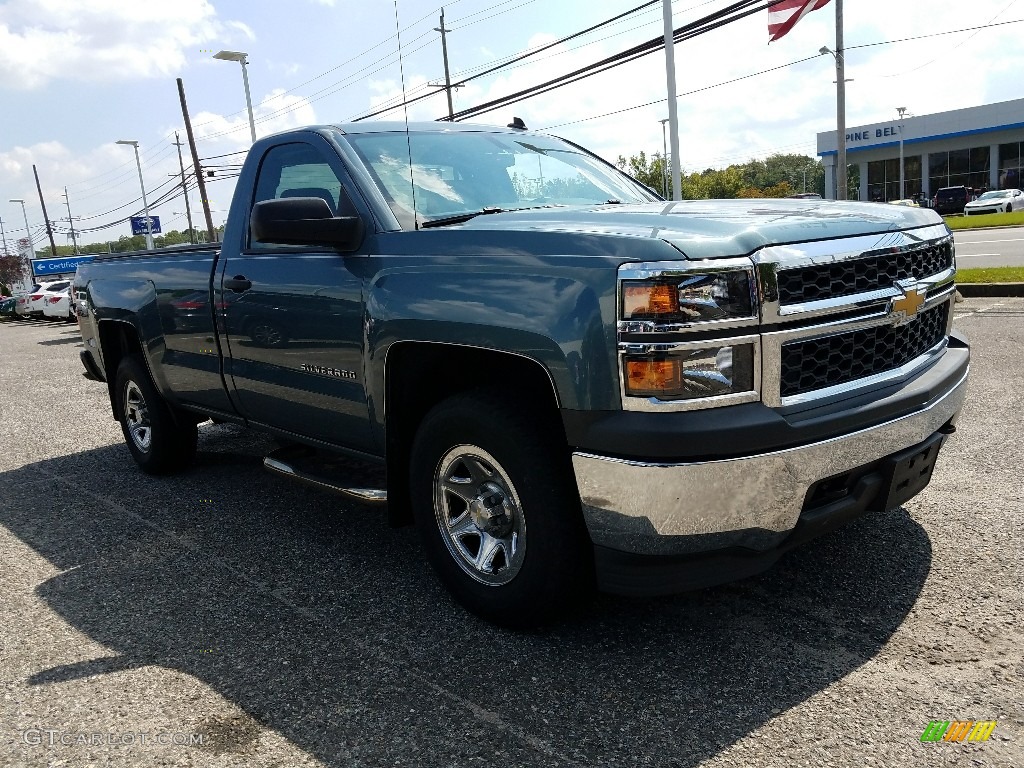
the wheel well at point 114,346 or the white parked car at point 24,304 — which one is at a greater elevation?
the wheel well at point 114,346

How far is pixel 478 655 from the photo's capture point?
3.04m

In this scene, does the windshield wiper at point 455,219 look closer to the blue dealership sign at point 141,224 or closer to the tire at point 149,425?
the tire at point 149,425

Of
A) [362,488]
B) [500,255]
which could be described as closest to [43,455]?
[362,488]

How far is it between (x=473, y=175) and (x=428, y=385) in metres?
1.10

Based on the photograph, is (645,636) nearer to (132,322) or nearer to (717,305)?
(717,305)

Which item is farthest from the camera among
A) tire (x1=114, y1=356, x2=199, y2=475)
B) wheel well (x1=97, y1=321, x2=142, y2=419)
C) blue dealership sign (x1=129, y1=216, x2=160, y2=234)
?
blue dealership sign (x1=129, y1=216, x2=160, y2=234)

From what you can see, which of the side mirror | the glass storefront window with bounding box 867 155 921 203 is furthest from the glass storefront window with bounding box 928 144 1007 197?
the side mirror

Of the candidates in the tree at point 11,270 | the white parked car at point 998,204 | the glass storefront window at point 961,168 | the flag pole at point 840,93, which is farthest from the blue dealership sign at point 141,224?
the tree at point 11,270

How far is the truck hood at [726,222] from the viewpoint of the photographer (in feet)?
8.47

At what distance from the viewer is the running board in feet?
11.6

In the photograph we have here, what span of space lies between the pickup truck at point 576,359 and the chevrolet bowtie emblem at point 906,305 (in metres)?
0.01

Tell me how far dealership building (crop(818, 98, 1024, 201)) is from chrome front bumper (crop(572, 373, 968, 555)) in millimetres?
51303

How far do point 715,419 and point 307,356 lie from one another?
2058 millimetres

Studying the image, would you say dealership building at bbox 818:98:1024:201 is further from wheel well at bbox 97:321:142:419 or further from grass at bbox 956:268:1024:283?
wheel well at bbox 97:321:142:419
